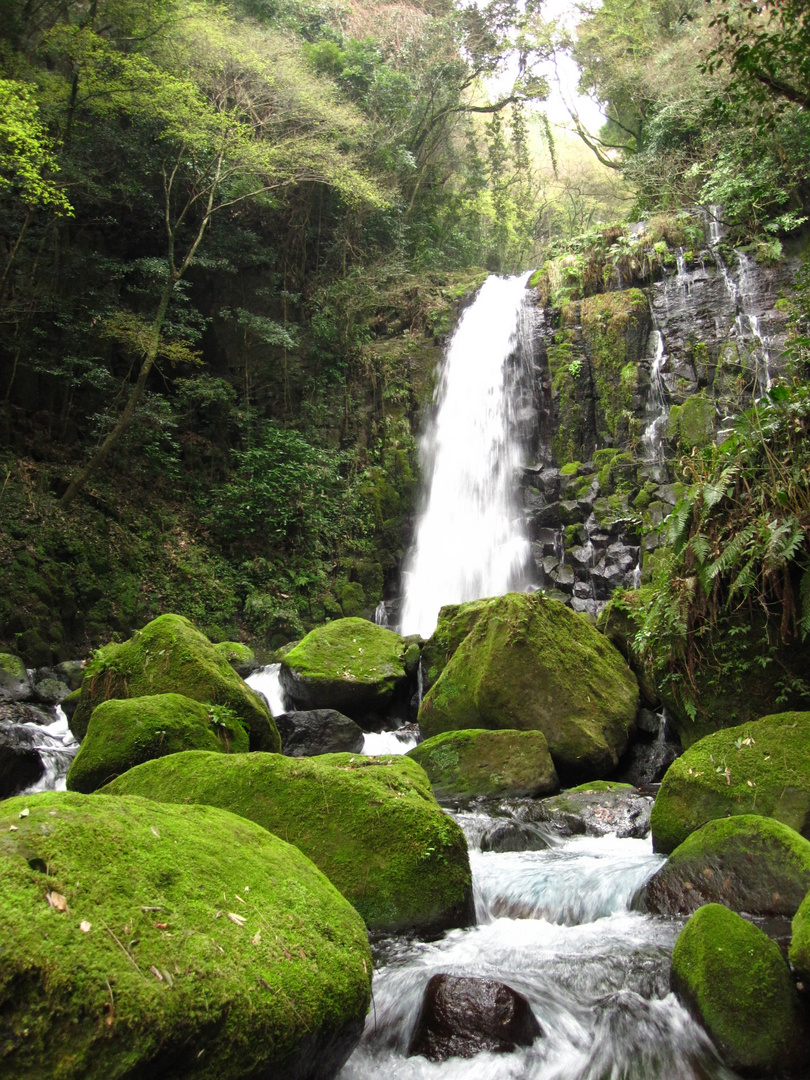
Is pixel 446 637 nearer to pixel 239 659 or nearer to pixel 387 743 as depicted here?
pixel 387 743

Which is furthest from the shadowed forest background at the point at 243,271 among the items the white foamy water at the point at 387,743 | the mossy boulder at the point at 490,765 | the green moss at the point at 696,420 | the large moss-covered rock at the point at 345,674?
the white foamy water at the point at 387,743

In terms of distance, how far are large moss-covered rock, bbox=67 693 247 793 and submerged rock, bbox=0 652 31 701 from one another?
4.94 m

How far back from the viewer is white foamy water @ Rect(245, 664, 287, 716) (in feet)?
32.9

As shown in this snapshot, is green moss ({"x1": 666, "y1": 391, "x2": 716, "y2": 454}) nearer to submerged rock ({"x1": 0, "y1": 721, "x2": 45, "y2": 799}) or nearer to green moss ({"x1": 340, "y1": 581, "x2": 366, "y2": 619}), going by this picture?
green moss ({"x1": 340, "y1": 581, "x2": 366, "y2": 619})

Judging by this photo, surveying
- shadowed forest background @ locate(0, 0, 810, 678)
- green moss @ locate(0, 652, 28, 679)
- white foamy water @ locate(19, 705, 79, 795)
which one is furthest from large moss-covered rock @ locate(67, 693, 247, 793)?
shadowed forest background @ locate(0, 0, 810, 678)

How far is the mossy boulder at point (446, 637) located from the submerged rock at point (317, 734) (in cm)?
174

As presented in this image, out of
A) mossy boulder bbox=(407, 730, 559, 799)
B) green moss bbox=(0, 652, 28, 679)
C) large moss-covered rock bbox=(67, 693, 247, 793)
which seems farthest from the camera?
green moss bbox=(0, 652, 28, 679)

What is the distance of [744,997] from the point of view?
3.04 m

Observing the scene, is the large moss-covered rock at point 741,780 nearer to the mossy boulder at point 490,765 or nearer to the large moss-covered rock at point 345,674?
the mossy boulder at point 490,765

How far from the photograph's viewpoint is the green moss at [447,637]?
9.51 metres

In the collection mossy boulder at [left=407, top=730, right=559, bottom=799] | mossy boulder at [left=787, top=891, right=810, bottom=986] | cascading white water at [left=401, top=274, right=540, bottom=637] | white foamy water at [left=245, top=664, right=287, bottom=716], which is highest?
cascading white water at [left=401, top=274, right=540, bottom=637]

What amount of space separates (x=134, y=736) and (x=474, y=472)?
1195 cm

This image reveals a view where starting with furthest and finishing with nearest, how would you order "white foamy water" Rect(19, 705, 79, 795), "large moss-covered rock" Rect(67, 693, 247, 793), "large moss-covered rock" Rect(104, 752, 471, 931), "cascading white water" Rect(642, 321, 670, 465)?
1. "cascading white water" Rect(642, 321, 670, 465)
2. "white foamy water" Rect(19, 705, 79, 795)
3. "large moss-covered rock" Rect(67, 693, 247, 793)
4. "large moss-covered rock" Rect(104, 752, 471, 931)

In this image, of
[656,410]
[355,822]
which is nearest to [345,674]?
[355,822]
